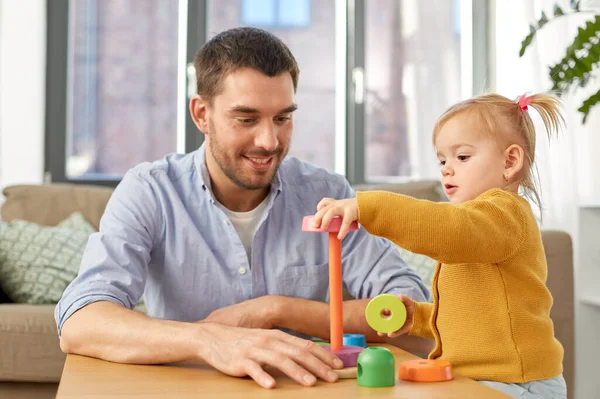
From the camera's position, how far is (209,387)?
1059 mm

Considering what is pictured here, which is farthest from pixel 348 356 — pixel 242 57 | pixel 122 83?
pixel 122 83

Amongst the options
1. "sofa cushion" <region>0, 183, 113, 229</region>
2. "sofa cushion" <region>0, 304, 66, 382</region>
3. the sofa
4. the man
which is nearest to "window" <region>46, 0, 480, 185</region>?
"sofa cushion" <region>0, 183, 113, 229</region>

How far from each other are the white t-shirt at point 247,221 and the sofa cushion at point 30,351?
1168 mm

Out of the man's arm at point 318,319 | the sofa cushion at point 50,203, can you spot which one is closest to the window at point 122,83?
the sofa cushion at point 50,203

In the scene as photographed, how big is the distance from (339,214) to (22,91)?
3478 mm

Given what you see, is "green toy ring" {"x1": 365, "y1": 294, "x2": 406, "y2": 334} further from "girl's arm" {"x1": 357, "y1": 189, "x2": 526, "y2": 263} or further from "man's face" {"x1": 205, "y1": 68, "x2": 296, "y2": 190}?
"man's face" {"x1": 205, "y1": 68, "x2": 296, "y2": 190}

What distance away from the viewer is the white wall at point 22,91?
13.5ft

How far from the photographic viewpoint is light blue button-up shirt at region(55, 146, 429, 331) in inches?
66.1

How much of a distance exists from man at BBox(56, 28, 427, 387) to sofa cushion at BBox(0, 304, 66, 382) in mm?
1086

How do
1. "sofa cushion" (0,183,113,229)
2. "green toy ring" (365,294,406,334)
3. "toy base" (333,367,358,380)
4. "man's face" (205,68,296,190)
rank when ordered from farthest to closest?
"sofa cushion" (0,183,113,229)
"man's face" (205,68,296,190)
"green toy ring" (365,294,406,334)
"toy base" (333,367,358,380)

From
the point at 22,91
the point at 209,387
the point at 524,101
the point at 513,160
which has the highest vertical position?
the point at 22,91

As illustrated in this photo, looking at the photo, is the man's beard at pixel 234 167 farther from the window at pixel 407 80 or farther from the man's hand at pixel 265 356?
the window at pixel 407 80

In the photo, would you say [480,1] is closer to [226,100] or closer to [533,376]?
[226,100]

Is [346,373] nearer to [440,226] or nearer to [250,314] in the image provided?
[440,226]
